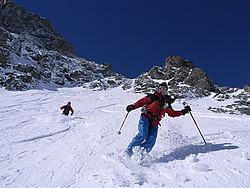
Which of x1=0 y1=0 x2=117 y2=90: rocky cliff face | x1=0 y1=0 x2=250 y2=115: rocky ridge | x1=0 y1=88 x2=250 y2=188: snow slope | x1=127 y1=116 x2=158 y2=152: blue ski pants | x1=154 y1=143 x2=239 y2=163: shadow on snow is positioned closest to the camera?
x1=0 y1=88 x2=250 y2=188: snow slope

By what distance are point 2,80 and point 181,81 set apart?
39.7 meters

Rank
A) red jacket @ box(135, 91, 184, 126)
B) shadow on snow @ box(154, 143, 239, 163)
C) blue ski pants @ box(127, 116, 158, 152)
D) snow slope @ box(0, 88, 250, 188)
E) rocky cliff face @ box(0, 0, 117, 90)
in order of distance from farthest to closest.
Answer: rocky cliff face @ box(0, 0, 117, 90) → red jacket @ box(135, 91, 184, 126) → blue ski pants @ box(127, 116, 158, 152) → shadow on snow @ box(154, 143, 239, 163) → snow slope @ box(0, 88, 250, 188)

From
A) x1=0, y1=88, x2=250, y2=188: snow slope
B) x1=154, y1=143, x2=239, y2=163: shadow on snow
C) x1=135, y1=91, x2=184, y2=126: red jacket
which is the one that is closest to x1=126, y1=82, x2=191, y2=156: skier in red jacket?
x1=135, y1=91, x2=184, y2=126: red jacket

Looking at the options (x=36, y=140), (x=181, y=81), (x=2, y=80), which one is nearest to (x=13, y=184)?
(x=36, y=140)

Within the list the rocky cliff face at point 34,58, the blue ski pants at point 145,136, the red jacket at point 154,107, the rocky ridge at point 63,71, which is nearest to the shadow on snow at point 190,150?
the blue ski pants at point 145,136

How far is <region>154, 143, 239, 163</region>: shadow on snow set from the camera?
2924mm

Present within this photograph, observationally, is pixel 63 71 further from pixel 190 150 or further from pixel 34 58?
pixel 190 150

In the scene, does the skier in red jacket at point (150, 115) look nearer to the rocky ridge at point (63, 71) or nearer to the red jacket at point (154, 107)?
the red jacket at point (154, 107)

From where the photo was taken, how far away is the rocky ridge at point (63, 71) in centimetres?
2564

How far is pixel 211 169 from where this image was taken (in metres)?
2.37

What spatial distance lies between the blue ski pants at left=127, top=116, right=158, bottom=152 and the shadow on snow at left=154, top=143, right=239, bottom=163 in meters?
0.39

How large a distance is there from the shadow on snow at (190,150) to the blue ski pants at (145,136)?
39 cm

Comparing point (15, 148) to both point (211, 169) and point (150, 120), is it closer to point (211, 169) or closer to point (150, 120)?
point (150, 120)

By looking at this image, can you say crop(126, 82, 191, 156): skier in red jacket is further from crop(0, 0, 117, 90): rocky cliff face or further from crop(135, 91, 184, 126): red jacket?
crop(0, 0, 117, 90): rocky cliff face
